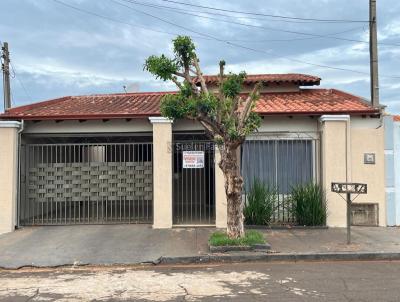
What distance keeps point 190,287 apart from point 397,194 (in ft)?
24.3

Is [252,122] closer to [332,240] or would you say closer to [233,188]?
[233,188]

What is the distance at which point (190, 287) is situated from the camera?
682 cm

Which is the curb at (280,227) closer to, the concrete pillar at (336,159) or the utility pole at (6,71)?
the concrete pillar at (336,159)

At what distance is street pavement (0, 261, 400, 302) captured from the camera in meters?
6.33

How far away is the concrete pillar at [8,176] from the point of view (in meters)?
11.8

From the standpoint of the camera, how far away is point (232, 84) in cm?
901

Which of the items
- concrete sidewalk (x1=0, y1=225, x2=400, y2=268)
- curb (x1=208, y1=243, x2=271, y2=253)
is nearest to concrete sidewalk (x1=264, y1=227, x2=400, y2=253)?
concrete sidewalk (x1=0, y1=225, x2=400, y2=268)

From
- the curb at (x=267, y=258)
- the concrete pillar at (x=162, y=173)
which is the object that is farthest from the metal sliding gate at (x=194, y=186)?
the curb at (x=267, y=258)

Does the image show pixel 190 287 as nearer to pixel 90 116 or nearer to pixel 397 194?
pixel 90 116

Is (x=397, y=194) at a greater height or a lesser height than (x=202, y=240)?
greater

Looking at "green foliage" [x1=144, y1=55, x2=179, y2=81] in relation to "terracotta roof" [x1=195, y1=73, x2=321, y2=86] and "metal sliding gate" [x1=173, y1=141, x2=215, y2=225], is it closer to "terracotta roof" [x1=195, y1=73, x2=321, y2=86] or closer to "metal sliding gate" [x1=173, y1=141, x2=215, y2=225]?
"metal sliding gate" [x1=173, y1=141, x2=215, y2=225]

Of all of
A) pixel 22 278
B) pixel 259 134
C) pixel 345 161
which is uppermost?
pixel 259 134

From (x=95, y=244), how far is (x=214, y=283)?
3.91 meters

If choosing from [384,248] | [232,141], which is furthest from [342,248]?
[232,141]
